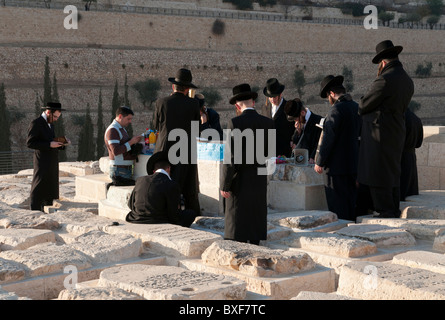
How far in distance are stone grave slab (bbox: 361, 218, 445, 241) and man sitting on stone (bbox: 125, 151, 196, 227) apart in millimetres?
1677

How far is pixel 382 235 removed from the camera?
195 inches

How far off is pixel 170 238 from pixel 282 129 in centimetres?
282

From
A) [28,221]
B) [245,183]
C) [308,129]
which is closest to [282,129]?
[308,129]

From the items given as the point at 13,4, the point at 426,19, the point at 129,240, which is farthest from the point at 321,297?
the point at 426,19

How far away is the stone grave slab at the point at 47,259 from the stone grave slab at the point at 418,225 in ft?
8.52

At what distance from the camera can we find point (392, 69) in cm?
574

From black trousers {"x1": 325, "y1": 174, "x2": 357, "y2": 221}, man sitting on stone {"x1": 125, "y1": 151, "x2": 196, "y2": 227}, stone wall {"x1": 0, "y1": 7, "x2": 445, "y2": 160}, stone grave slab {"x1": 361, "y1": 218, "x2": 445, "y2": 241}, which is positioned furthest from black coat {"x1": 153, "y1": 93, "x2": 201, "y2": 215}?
stone wall {"x1": 0, "y1": 7, "x2": 445, "y2": 160}

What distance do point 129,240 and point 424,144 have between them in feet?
15.5

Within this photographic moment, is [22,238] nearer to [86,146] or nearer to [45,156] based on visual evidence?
[45,156]

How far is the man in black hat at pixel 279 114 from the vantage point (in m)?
6.98

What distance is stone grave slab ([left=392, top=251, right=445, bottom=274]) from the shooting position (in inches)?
160

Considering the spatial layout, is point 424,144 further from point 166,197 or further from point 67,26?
point 67,26

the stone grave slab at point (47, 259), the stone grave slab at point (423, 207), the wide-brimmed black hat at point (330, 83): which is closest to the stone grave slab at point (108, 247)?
the stone grave slab at point (47, 259)

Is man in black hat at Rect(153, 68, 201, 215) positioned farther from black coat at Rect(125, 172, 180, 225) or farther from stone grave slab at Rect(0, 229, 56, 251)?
stone grave slab at Rect(0, 229, 56, 251)
